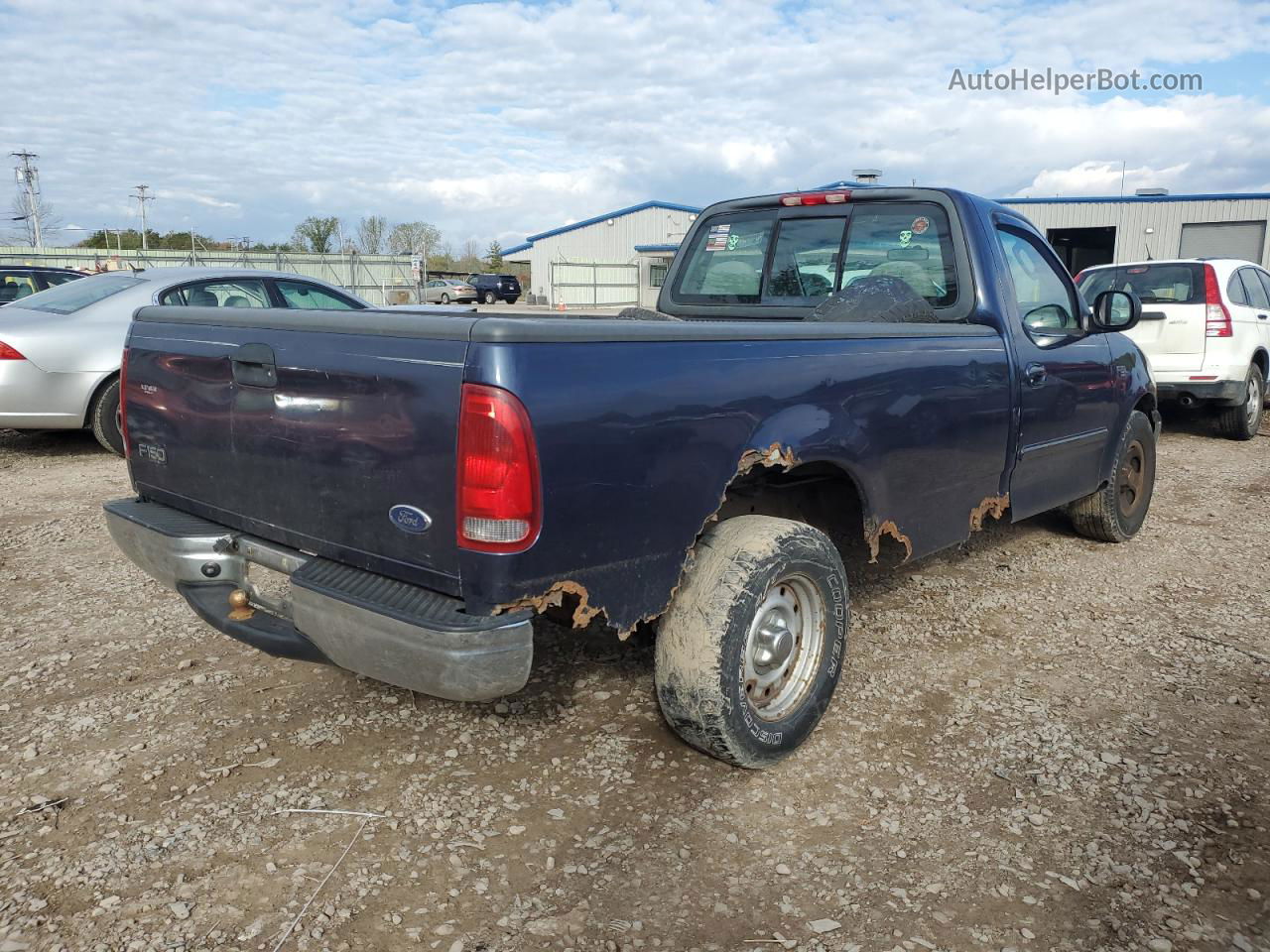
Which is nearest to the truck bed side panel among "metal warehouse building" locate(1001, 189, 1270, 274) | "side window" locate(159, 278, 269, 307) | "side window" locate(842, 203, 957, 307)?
"side window" locate(842, 203, 957, 307)

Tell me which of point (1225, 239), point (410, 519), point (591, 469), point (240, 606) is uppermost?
point (1225, 239)

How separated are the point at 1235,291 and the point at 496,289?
41.6 meters

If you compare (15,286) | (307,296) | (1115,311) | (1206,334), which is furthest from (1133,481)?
(15,286)

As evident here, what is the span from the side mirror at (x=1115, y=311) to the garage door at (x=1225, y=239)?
24800 millimetres

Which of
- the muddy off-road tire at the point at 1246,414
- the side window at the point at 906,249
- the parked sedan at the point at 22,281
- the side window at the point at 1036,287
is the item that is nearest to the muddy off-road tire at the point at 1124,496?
the side window at the point at 1036,287

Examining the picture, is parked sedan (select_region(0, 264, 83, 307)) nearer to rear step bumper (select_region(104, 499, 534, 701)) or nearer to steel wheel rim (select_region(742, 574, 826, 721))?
rear step bumper (select_region(104, 499, 534, 701))

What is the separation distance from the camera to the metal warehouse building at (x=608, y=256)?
43344mm

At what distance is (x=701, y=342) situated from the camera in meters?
2.74

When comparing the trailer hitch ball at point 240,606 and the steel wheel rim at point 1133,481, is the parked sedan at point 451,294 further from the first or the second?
the trailer hitch ball at point 240,606

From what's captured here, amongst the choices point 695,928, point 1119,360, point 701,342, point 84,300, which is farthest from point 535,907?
point 84,300

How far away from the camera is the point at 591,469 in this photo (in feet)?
8.03

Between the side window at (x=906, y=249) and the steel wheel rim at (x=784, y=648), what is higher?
the side window at (x=906, y=249)

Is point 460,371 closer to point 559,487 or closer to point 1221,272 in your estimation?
point 559,487

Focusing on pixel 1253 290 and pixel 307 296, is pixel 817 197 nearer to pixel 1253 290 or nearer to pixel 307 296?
pixel 307 296
